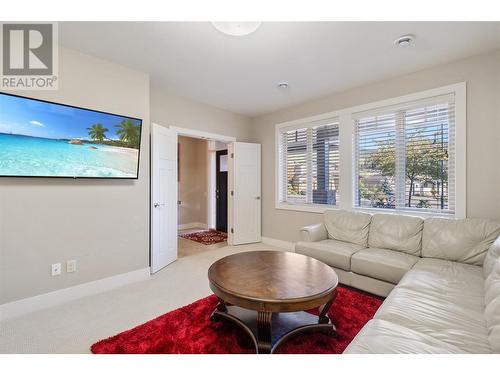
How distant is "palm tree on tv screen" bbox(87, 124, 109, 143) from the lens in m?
2.50

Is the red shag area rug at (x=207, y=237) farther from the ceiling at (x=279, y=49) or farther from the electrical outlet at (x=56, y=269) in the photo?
the ceiling at (x=279, y=49)

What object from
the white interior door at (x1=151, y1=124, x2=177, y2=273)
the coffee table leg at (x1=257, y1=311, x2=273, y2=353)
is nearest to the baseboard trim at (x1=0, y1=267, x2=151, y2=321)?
the white interior door at (x1=151, y1=124, x2=177, y2=273)

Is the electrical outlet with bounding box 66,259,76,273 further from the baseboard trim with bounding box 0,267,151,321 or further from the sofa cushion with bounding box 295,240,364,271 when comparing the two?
the sofa cushion with bounding box 295,240,364,271

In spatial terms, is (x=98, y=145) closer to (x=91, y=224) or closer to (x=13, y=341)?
(x=91, y=224)

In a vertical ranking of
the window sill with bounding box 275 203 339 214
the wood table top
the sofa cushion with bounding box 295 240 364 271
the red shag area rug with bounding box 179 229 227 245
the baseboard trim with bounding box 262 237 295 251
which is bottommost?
the red shag area rug with bounding box 179 229 227 245

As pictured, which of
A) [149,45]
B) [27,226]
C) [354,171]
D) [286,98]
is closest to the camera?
[27,226]

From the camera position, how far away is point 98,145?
257cm

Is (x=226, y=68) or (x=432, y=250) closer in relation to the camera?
(x=432, y=250)

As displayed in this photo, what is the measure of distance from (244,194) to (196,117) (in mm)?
1713

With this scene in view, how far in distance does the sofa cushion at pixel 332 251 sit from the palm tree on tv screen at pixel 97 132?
105 inches

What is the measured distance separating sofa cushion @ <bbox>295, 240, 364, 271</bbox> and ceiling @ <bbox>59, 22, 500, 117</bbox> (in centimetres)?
218

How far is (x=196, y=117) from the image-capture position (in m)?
4.11
